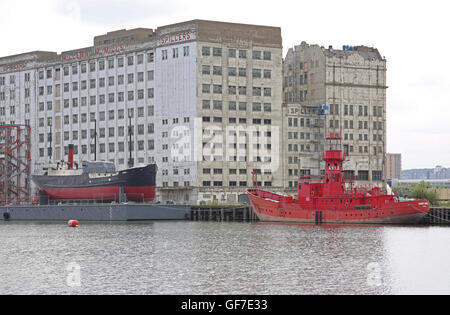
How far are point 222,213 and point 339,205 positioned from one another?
2836cm

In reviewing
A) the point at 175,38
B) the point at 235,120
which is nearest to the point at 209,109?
the point at 235,120

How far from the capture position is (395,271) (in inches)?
2562

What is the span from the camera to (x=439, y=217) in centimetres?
12612

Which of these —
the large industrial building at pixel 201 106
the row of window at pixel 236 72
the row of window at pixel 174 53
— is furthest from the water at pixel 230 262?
the row of window at pixel 174 53

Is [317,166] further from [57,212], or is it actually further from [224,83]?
[57,212]

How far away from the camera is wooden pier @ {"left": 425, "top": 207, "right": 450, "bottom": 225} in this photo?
125688mm

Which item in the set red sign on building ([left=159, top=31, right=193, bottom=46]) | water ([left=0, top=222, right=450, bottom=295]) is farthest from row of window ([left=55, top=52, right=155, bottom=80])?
water ([left=0, top=222, right=450, bottom=295])

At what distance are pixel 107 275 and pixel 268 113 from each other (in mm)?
124767

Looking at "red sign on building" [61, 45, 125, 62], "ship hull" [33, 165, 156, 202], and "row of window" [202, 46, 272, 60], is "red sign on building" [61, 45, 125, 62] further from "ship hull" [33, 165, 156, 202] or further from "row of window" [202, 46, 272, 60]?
"ship hull" [33, 165, 156, 202]

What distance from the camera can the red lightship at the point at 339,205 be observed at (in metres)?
119

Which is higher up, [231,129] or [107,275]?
[231,129]
